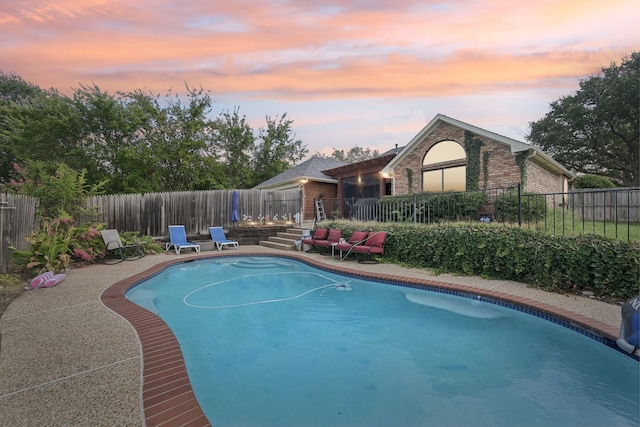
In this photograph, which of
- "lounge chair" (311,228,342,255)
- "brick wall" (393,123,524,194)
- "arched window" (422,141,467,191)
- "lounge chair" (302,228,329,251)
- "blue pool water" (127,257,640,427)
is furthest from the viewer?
"arched window" (422,141,467,191)

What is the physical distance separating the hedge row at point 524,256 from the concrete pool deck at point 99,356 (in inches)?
16.1

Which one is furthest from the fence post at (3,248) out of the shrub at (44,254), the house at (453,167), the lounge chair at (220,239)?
the house at (453,167)

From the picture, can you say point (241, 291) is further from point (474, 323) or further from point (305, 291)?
point (474, 323)

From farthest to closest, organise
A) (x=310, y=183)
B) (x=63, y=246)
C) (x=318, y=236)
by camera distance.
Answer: (x=310, y=183) → (x=318, y=236) → (x=63, y=246)

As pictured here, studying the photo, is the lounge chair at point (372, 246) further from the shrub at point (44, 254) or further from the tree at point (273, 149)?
the tree at point (273, 149)

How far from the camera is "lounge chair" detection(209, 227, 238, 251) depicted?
40.3 ft

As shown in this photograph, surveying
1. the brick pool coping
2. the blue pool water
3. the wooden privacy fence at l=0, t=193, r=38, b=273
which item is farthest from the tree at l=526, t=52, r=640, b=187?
the wooden privacy fence at l=0, t=193, r=38, b=273

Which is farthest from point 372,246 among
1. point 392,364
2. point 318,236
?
point 392,364

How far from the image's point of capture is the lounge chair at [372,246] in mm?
8445

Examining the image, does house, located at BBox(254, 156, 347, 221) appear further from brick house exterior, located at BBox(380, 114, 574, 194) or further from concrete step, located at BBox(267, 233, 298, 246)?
concrete step, located at BBox(267, 233, 298, 246)

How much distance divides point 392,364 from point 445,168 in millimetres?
12242

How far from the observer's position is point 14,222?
23.3 ft

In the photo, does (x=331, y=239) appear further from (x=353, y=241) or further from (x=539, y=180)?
(x=539, y=180)

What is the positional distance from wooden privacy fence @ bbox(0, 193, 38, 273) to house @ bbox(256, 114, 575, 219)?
989cm
